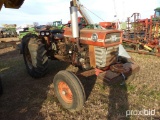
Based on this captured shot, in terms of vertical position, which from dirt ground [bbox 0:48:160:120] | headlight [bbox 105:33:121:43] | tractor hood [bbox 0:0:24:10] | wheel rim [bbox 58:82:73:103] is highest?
tractor hood [bbox 0:0:24:10]

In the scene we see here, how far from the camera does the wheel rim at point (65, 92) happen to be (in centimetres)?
341

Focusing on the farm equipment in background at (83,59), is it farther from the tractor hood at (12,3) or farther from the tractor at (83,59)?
the tractor hood at (12,3)

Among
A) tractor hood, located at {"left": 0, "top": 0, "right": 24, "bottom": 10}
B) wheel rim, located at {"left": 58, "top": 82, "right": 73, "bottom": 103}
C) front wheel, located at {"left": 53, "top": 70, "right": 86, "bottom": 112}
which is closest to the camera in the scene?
tractor hood, located at {"left": 0, "top": 0, "right": 24, "bottom": 10}

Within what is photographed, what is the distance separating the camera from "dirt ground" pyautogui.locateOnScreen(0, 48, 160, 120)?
318 centimetres

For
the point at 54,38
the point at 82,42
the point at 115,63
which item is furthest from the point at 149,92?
the point at 54,38

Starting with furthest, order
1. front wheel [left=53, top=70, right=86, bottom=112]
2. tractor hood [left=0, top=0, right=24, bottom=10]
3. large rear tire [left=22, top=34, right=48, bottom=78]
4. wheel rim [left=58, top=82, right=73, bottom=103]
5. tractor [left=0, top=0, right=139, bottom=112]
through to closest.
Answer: large rear tire [left=22, top=34, right=48, bottom=78]
wheel rim [left=58, top=82, right=73, bottom=103]
tractor [left=0, top=0, right=139, bottom=112]
front wheel [left=53, top=70, right=86, bottom=112]
tractor hood [left=0, top=0, right=24, bottom=10]

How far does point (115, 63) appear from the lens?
3982 millimetres

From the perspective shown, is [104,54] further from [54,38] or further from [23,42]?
[23,42]

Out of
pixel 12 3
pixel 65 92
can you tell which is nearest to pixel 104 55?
pixel 65 92

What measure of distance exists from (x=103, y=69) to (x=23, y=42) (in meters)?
2.68

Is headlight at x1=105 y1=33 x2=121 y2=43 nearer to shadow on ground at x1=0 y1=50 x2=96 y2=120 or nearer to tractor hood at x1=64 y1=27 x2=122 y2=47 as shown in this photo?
tractor hood at x1=64 y1=27 x2=122 y2=47

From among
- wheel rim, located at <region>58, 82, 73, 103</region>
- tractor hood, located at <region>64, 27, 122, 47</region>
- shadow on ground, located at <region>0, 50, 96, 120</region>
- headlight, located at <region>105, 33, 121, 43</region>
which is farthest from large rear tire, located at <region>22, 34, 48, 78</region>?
headlight, located at <region>105, 33, 121, 43</region>

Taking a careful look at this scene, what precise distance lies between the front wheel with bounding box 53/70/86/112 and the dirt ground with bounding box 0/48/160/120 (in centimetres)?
14

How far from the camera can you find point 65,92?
3.45 metres
